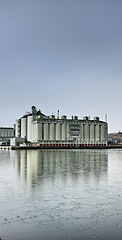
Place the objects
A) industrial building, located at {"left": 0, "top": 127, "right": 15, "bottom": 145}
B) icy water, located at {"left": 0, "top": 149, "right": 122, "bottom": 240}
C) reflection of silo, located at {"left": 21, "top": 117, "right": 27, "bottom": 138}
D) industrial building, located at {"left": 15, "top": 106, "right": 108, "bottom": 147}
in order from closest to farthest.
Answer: icy water, located at {"left": 0, "top": 149, "right": 122, "bottom": 240} → industrial building, located at {"left": 15, "top": 106, "right": 108, "bottom": 147} → reflection of silo, located at {"left": 21, "top": 117, "right": 27, "bottom": 138} → industrial building, located at {"left": 0, "top": 127, "right": 15, "bottom": 145}

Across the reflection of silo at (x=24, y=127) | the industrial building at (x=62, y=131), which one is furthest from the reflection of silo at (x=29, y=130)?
the reflection of silo at (x=24, y=127)

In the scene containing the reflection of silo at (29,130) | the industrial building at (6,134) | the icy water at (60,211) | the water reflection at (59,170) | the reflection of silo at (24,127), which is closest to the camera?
the icy water at (60,211)

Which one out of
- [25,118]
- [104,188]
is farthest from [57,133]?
[104,188]

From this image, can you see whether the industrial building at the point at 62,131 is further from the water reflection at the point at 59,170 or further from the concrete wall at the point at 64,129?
the water reflection at the point at 59,170

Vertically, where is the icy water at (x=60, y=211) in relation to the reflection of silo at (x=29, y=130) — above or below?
below

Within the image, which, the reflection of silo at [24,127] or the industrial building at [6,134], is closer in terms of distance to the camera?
the reflection of silo at [24,127]

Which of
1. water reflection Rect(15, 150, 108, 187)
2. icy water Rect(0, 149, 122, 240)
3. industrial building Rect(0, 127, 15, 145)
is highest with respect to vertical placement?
industrial building Rect(0, 127, 15, 145)

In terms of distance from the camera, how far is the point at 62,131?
12306 centimetres

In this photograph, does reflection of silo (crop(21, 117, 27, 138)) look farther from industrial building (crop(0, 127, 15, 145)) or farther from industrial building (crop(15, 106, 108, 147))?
industrial building (crop(0, 127, 15, 145))

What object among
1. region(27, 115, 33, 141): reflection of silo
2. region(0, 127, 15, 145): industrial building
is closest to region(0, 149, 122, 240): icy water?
region(27, 115, 33, 141): reflection of silo

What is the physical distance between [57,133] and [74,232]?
373 ft

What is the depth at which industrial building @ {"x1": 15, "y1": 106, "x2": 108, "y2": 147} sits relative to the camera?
118562 mm

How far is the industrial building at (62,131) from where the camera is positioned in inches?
4668

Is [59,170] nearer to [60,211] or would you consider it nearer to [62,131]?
[60,211]
